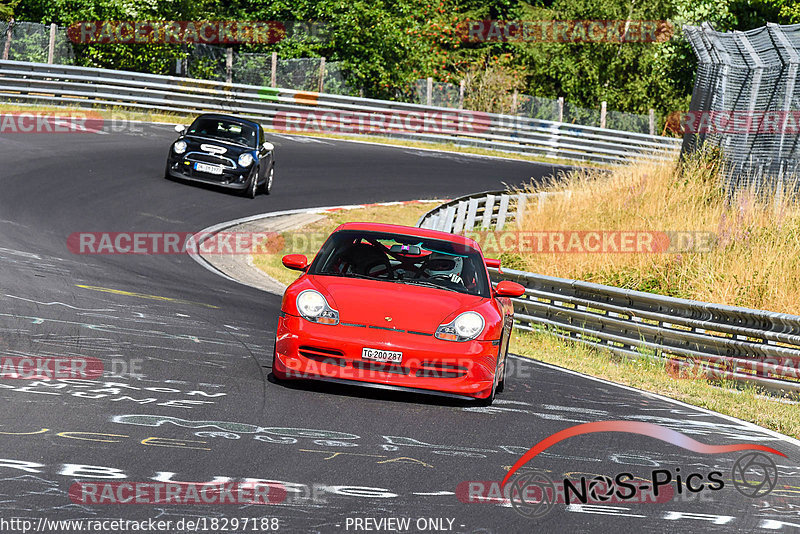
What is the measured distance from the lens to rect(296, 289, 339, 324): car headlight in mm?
8664

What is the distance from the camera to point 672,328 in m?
13.6

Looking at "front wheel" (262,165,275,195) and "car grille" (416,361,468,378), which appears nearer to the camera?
"car grille" (416,361,468,378)

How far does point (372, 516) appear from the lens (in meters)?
5.62

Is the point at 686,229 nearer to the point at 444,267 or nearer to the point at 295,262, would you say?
the point at 444,267

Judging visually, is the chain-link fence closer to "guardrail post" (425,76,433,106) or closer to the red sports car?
the red sports car

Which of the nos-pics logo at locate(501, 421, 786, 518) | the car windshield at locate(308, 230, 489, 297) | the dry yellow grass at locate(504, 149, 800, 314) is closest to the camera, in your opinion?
the nos-pics logo at locate(501, 421, 786, 518)

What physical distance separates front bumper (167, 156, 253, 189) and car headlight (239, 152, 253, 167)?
86mm

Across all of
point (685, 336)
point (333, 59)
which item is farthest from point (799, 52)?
point (333, 59)

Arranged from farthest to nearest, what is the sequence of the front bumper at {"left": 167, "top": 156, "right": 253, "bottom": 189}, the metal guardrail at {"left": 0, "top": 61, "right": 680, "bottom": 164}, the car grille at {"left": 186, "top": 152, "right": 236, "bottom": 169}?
the metal guardrail at {"left": 0, "top": 61, "right": 680, "bottom": 164} < the front bumper at {"left": 167, "top": 156, "right": 253, "bottom": 189} < the car grille at {"left": 186, "top": 152, "right": 236, "bottom": 169}

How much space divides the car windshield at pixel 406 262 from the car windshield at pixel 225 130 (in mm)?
13399

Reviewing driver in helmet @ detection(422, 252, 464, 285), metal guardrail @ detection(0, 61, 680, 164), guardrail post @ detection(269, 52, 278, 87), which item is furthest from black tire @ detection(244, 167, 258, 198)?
guardrail post @ detection(269, 52, 278, 87)

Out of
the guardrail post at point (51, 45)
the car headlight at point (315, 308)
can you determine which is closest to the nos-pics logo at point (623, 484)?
the car headlight at point (315, 308)

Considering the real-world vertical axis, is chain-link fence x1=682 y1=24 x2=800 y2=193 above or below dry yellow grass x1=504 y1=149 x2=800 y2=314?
above

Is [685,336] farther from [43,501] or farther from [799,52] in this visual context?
[43,501]
